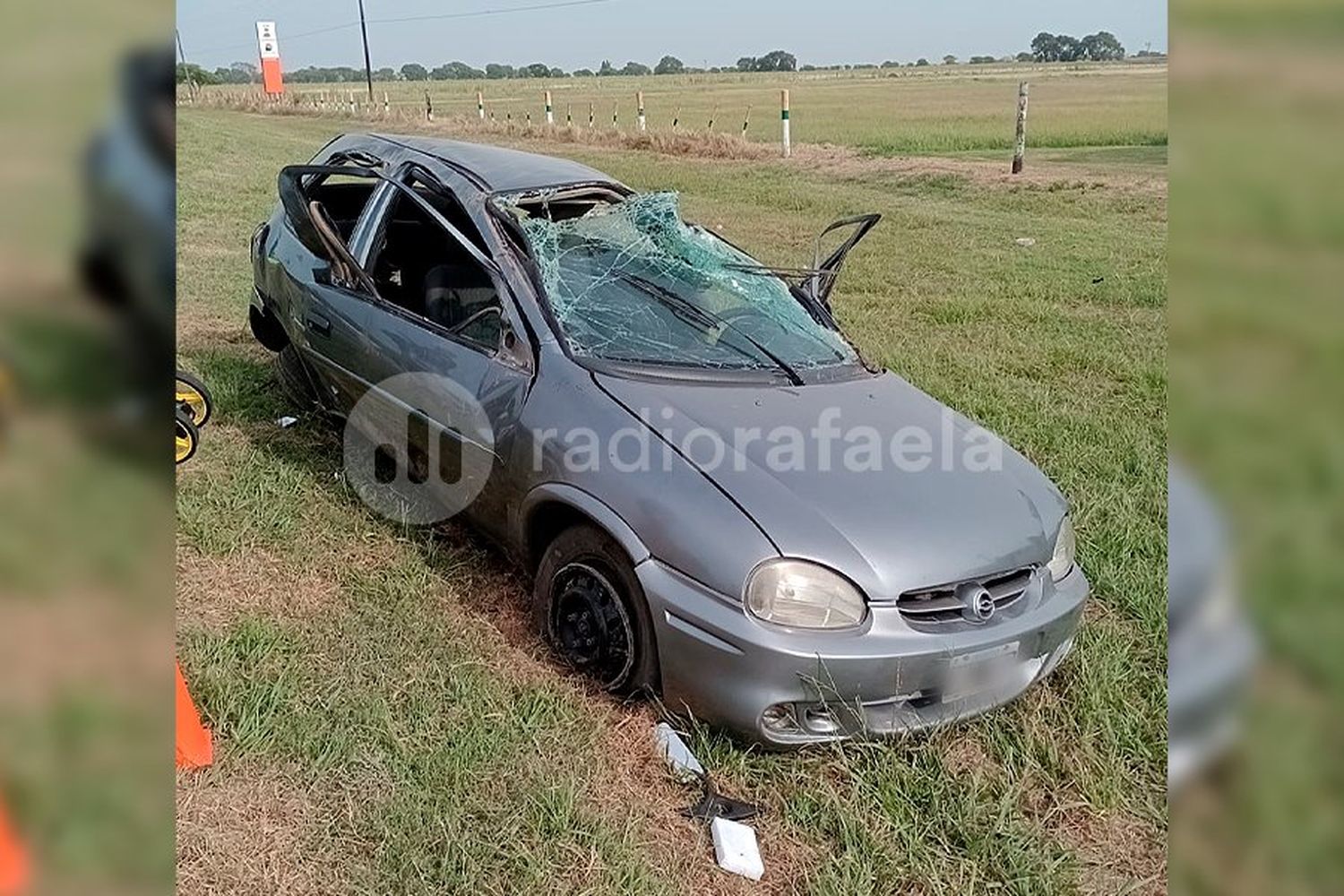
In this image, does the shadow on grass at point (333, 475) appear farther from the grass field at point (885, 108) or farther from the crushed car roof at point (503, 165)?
the grass field at point (885, 108)

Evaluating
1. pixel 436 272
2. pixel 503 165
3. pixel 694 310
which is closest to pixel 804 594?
pixel 694 310

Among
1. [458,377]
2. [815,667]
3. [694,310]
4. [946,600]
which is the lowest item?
[815,667]

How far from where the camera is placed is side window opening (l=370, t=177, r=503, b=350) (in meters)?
3.49

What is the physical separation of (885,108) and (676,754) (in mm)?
33127

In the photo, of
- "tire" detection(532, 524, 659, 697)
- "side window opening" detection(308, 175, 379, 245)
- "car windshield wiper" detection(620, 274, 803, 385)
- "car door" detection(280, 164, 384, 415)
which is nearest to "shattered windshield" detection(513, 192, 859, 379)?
"car windshield wiper" detection(620, 274, 803, 385)

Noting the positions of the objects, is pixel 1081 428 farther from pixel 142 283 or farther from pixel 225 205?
pixel 225 205

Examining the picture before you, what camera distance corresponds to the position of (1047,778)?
2.62 meters

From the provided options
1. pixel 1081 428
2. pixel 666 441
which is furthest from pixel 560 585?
pixel 1081 428

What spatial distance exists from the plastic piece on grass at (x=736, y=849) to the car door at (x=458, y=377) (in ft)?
3.93

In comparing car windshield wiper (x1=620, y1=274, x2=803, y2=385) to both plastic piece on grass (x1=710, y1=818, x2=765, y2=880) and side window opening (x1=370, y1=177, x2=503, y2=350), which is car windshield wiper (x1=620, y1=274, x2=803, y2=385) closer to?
side window opening (x1=370, y1=177, x2=503, y2=350)

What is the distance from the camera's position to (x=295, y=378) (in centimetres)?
477

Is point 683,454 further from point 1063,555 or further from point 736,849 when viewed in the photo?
point 1063,555

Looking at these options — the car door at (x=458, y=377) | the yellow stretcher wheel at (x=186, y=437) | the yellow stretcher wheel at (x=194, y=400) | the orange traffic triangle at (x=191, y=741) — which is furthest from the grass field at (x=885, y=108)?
the orange traffic triangle at (x=191, y=741)

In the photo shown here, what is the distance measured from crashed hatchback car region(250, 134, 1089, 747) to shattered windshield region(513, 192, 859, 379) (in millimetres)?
11
